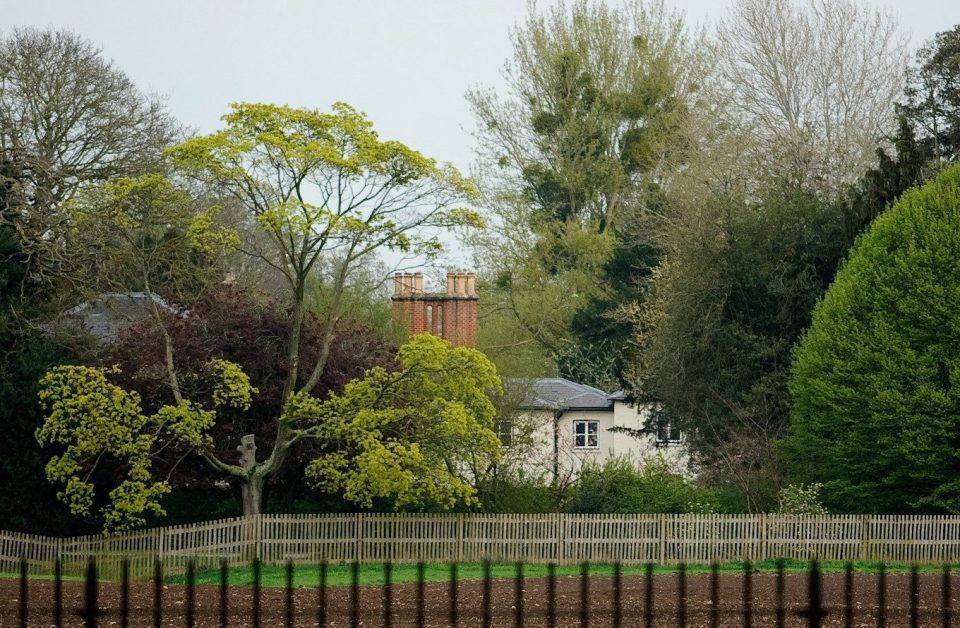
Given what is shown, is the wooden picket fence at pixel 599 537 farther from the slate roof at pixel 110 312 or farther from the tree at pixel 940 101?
the tree at pixel 940 101

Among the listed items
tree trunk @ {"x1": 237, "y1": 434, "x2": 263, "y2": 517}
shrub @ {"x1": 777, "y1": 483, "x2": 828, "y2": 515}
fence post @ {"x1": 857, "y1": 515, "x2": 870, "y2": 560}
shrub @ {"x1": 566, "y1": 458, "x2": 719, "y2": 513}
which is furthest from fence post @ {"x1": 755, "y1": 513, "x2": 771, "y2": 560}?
tree trunk @ {"x1": 237, "y1": 434, "x2": 263, "y2": 517}

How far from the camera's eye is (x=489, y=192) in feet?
205

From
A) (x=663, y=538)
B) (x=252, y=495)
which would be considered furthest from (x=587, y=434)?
(x=252, y=495)

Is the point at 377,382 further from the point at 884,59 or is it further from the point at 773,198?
the point at 884,59

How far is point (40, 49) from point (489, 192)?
22383 mm

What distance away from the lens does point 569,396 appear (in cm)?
5244

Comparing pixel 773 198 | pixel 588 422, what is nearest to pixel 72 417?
pixel 773 198

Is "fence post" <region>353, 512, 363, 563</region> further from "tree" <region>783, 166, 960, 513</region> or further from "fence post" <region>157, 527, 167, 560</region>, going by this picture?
"tree" <region>783, 166, 960, 513</region>

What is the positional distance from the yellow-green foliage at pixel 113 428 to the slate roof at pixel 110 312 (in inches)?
197

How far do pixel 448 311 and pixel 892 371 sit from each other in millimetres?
15930

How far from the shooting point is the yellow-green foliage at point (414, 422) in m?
31.1

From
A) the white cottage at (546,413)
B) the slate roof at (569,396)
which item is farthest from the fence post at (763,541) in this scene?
the slate roof at (569,396)

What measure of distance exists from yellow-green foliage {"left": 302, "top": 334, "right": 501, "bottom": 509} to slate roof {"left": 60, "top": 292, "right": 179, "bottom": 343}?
695 centimetres

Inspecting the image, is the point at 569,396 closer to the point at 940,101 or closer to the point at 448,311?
the point at 448,311
